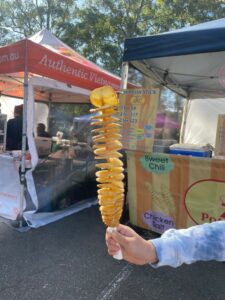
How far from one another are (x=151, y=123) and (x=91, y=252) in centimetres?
161

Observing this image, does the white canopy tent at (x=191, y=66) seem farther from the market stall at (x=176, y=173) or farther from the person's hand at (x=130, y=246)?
the person's hand at (x=130, y=246)

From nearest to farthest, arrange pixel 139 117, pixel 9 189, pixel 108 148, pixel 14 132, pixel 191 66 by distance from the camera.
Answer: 1. pixel 108 148
2. pixel 139 117
3. pixel 9 189
4. pixel 191 66
5. pixel 14 132

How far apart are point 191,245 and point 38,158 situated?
11.3ft

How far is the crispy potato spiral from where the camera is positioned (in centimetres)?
64

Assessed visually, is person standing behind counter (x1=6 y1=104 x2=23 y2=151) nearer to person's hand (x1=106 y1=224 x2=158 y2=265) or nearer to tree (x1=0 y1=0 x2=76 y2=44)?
person's hand (x1=106 y1=224 x2=158 y2=265)

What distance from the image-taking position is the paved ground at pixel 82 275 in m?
2.45

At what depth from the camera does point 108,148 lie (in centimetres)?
66

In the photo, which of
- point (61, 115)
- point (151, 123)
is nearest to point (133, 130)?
point (151, 123)

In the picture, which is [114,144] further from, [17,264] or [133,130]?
[133,130]

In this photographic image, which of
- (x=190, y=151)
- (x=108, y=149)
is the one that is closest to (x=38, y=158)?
(x=190, y=151)

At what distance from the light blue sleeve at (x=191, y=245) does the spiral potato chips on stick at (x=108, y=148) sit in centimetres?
29

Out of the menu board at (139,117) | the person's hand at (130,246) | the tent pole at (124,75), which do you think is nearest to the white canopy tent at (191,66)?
the tent pole at (124,75)

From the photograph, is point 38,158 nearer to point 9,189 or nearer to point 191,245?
point 9,189

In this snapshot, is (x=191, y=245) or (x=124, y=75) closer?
(x=191, y=245)
